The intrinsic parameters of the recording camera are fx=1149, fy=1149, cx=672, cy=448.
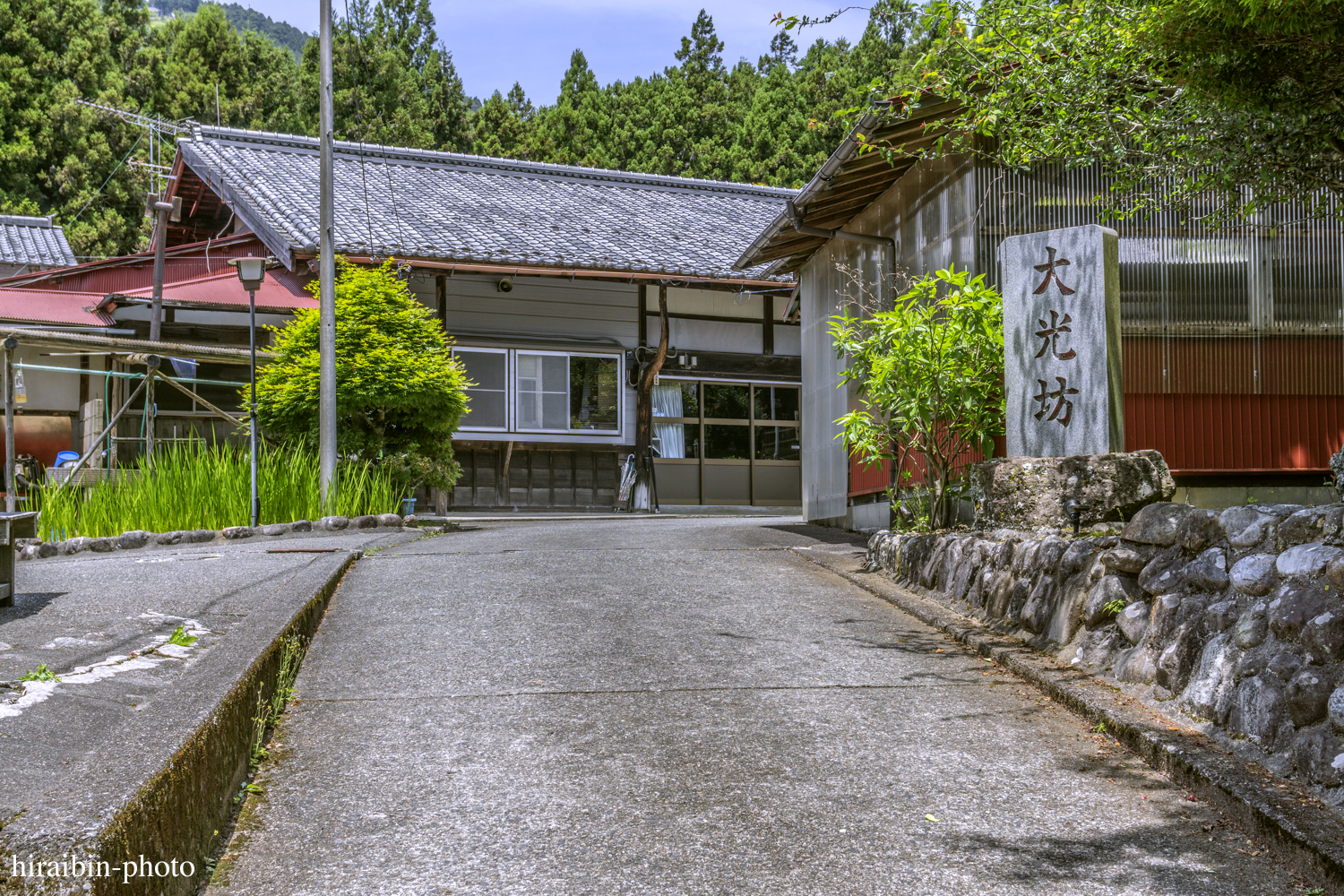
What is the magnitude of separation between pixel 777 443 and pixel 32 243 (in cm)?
1433

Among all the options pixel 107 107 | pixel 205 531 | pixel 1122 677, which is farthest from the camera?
pixel 107 107

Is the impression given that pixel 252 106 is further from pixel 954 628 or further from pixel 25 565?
pixel 954 628

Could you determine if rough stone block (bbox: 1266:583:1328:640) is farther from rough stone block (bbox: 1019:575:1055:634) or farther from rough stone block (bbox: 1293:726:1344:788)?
rough stone block (bbox: 1019:575:1055:634)

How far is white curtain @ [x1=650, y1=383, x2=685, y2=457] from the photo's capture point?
18.7 meters

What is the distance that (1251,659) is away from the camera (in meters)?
4.33

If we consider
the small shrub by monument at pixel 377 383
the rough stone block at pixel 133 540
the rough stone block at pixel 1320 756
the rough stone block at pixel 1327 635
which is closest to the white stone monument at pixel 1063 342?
the rough stone block at pixel 1327 635

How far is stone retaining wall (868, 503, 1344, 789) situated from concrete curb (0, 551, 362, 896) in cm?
348

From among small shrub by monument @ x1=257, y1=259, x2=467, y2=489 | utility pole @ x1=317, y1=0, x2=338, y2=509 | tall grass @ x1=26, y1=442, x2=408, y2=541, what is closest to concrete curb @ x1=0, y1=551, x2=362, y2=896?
tall grass @ x1=26, y1=442, x2=408, y2=541

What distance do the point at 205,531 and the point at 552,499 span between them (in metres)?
7.29

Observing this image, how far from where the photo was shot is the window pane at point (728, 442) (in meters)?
19.2

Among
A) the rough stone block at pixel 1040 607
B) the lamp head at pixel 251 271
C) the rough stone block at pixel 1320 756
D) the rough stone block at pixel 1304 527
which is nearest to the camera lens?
the rough stone block at pixel 1320 756

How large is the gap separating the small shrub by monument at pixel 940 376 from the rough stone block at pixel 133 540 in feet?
21.9

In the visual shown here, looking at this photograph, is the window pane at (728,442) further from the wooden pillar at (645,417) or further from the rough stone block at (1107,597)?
the rough stone block at (1107,597)

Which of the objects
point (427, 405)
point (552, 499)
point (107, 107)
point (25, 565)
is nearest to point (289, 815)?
point (25, 565)
